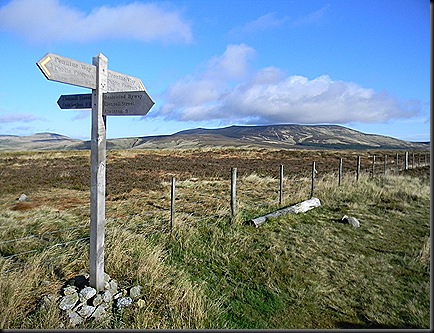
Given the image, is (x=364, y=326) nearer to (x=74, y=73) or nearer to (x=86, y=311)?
(x=86, y=311)

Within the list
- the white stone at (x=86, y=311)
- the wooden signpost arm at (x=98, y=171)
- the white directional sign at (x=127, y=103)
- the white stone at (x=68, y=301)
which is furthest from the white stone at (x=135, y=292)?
the white directional sign at (x=127, y=103)

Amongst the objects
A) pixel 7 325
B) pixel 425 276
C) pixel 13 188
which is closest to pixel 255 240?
pixel 425 276

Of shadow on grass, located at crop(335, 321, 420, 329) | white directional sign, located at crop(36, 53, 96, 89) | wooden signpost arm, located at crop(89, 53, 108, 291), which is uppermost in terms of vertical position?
white directional sign, located at crop(36, 53, 96, 89)

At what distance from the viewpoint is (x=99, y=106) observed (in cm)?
407

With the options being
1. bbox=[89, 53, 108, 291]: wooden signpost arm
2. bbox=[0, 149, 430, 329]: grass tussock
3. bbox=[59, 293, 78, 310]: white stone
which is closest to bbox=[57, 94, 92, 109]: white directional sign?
bbox=[89, 53, 108, 291]: wooden signpost arm

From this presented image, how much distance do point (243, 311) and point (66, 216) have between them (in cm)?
668

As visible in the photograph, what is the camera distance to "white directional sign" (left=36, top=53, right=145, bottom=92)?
3428 mm

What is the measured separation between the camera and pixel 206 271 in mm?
5695

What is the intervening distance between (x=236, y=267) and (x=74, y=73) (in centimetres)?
426

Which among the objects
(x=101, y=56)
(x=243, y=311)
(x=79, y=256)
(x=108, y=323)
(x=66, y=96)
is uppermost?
(x=101, y=56)

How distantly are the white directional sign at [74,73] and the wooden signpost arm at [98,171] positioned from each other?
0.10 m

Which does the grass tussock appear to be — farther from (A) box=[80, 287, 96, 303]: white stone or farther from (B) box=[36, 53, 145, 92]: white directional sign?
(B) box=[36, 53, 145, 92]: white directional sign

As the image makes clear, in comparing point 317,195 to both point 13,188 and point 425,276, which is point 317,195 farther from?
point 13,188

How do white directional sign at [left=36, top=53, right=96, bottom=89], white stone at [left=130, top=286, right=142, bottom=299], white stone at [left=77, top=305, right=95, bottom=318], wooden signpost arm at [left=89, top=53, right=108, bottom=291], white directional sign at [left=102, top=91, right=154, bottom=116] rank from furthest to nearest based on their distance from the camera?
white stone at [left=130, top=286, right=142, bottom=299] → wooden signpost arm at [left=89, top=53, right=108, bottom=291] → white directional sign at [left=102, top=91, right=154, bottom=116] → white stone at [left=77, top=305, right=95, bottom=318] → white directional sign at [left=36, top=53, right=96, bottom=89]
